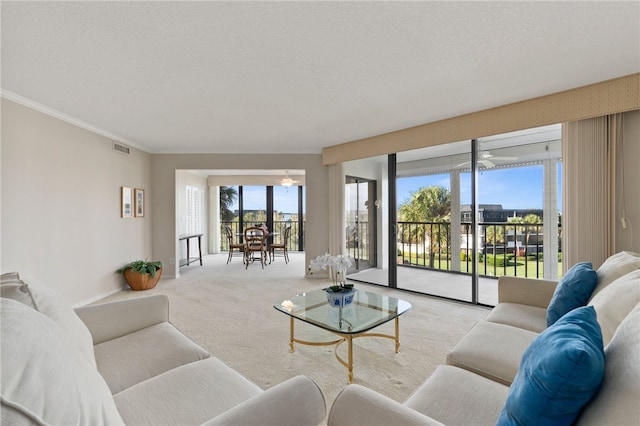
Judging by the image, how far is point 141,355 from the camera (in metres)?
1.47

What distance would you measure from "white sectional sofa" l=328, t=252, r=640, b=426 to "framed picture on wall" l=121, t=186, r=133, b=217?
186 inches

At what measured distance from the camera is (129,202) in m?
4.62

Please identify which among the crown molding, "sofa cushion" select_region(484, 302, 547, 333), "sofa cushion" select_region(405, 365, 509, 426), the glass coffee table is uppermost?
the crown molding

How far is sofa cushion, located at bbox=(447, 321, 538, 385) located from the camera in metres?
1.38

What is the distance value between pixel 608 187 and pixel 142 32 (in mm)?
3983

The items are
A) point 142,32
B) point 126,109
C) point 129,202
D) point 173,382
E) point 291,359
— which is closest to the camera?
point 173,382

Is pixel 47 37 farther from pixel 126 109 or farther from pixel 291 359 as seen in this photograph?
pixel 291 359

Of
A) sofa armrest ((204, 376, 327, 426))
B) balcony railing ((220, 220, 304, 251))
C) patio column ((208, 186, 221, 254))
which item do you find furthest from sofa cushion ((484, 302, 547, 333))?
patio column ((208, 186, 221, 254))

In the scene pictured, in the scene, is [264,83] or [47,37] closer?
[47,37]

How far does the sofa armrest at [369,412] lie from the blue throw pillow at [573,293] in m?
1.26

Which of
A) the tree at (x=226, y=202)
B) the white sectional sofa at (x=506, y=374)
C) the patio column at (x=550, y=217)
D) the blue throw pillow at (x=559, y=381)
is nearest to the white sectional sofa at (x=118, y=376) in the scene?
the white sectional sofa at (x=506, y=374)

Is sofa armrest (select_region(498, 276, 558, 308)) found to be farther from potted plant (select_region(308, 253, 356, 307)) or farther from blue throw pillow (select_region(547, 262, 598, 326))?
potted plant (select_region(308, 253, 356, 307))

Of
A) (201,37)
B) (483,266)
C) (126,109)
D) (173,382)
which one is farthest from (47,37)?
(483,266)

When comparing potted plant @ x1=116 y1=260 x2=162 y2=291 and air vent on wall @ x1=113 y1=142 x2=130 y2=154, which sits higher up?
air vent on wall @ x1=113 y1=142 x2=130 y2=154
